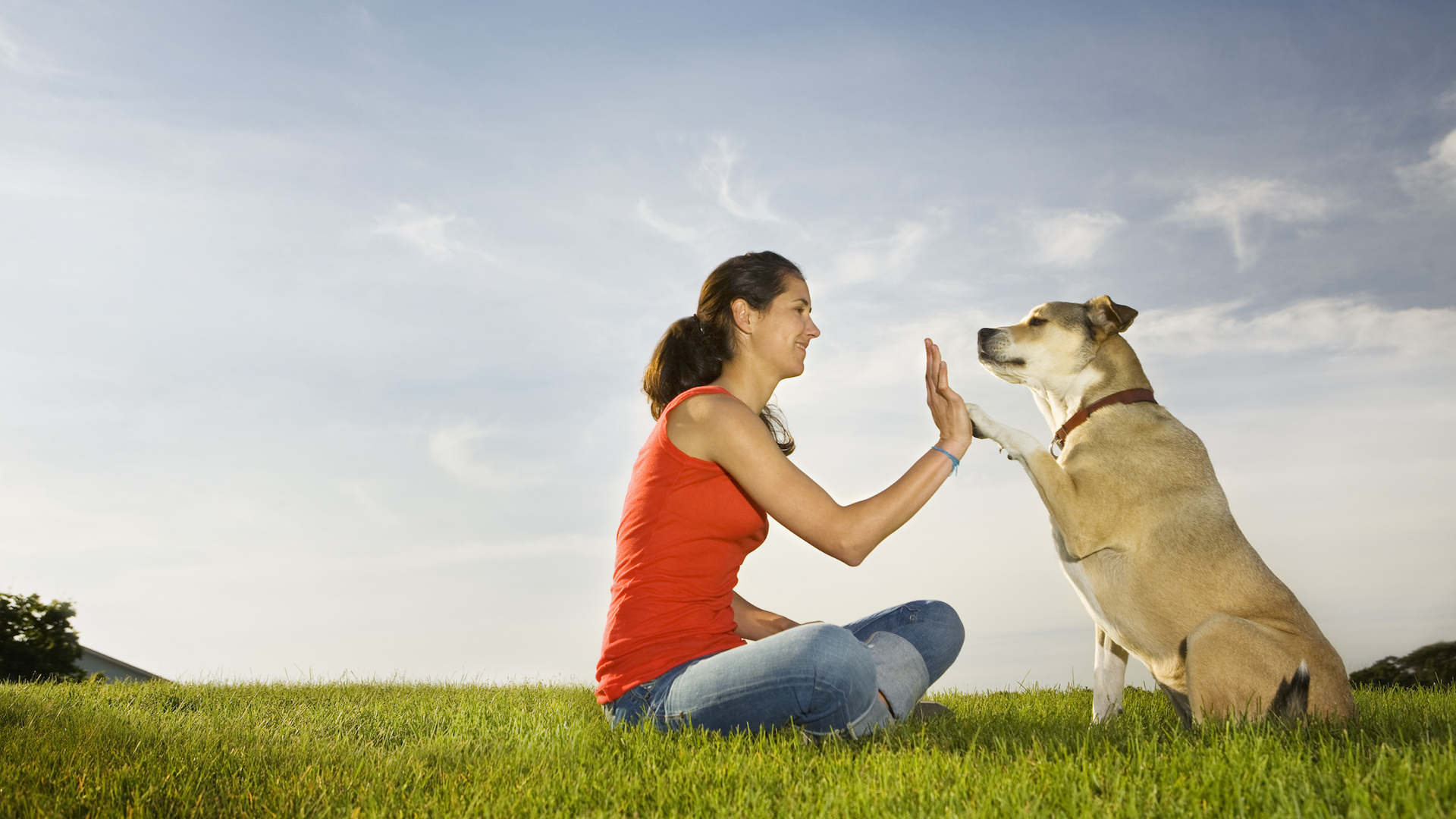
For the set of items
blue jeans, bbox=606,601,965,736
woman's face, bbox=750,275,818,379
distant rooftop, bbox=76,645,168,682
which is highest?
woman's face, bbox=750,275,818,379

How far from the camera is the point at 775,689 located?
11.5 ft

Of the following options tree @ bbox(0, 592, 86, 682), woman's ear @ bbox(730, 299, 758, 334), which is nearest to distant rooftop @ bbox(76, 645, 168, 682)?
tree @ bbox(0, 592, 86, 682)

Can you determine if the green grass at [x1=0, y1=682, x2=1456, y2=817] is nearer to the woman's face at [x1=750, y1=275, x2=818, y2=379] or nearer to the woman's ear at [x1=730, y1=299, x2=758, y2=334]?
the woman's face at [x1=750, y1=275, x2=818, y2=379]

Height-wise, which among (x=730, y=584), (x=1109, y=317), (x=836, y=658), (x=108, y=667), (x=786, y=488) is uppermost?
(x=1109, y=317)

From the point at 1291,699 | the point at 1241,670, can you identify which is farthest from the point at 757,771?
the point at 1291,699

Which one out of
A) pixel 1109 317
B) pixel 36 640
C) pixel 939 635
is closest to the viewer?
pixel 939 635

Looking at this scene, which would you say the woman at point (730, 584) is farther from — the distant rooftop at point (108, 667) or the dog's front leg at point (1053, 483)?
the distant rooftop at point (108, 667)

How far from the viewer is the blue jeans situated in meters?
3.49

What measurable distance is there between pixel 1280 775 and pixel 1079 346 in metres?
2.98

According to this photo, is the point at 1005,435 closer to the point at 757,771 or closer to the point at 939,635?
the point at 939,635

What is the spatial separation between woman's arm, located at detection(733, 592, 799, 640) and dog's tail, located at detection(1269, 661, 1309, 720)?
2194mm

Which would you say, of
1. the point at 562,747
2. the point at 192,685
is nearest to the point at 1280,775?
the point at 562,747

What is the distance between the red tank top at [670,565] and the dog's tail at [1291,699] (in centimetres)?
242

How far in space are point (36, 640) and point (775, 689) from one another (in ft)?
34.4
